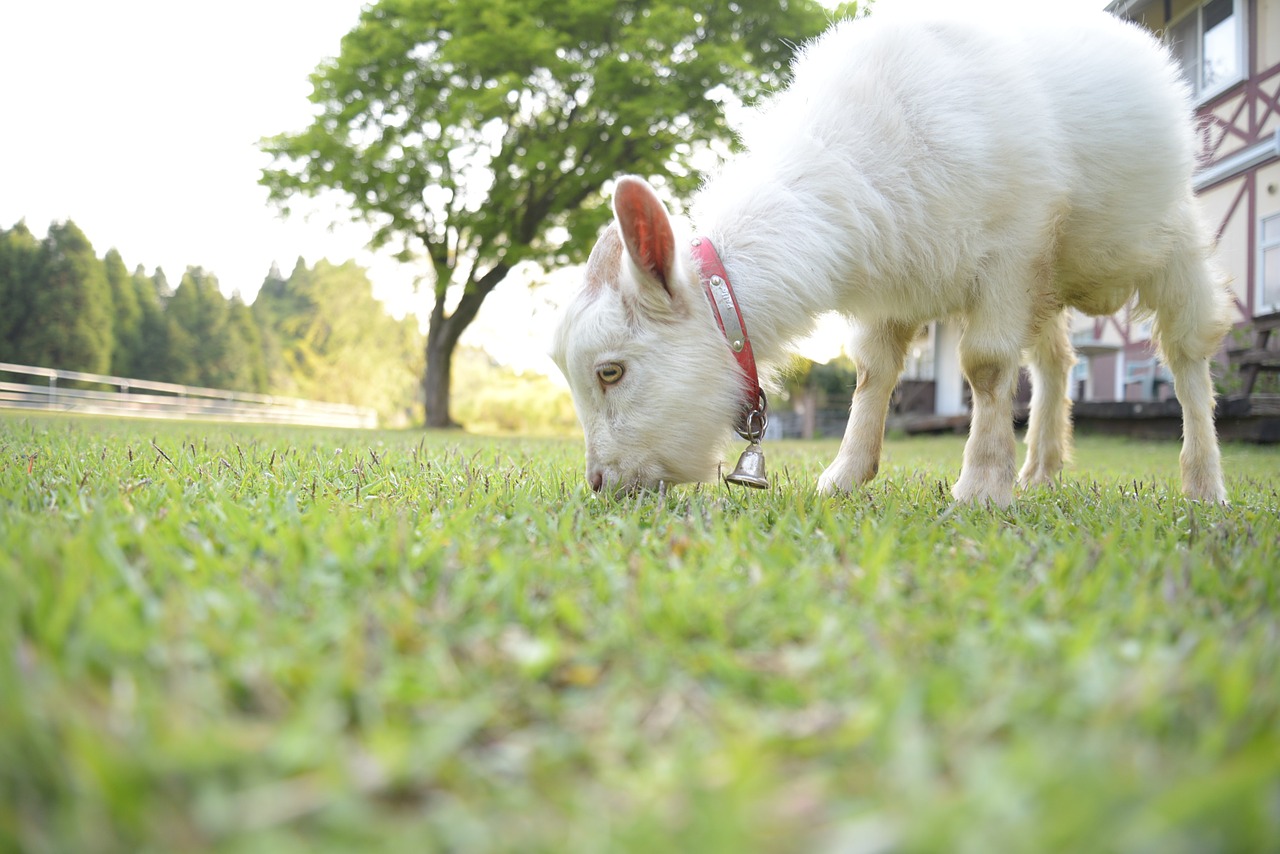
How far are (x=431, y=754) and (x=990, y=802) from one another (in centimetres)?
49

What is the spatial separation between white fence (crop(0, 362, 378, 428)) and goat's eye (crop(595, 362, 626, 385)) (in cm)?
1968

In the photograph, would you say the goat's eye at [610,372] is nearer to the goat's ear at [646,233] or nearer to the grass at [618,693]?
the goat's ear at [646,233]

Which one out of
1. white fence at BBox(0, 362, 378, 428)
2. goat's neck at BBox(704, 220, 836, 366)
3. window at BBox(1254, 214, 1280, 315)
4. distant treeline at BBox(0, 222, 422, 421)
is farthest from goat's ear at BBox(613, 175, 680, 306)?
distant treeline at BBox(0, 222, 422, 421)

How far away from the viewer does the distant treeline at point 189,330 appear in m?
31.4

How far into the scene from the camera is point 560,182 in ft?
55.0

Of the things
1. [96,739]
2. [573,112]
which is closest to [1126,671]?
[96,739]

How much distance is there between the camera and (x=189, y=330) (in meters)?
39.5

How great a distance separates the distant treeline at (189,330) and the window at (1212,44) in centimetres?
2143

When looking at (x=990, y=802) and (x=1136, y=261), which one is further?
(x=1136, y=261)

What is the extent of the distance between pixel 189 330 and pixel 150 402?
1520 centimetres

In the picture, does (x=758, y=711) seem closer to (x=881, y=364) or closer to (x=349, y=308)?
(x=881, y=364)

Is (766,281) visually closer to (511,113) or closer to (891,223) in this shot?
(891,223)

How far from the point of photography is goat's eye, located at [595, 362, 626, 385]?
2.77 meters

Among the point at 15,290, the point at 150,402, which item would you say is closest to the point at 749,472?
the point at 150,402
